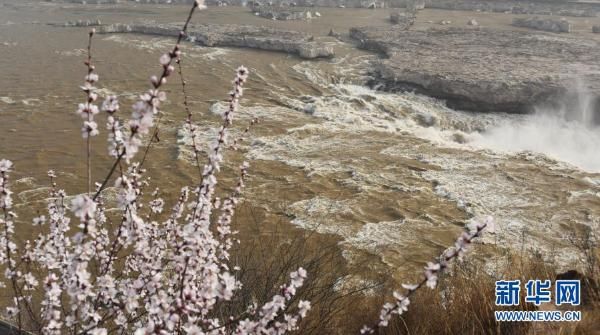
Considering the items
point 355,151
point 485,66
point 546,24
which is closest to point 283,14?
point 546,24

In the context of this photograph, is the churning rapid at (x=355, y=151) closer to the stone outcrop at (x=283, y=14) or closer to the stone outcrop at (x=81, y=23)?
the stone outcrop at (x=81, y=23)

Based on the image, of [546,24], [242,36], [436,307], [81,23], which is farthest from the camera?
[81,23]

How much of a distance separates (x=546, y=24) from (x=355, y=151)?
21.5 meters

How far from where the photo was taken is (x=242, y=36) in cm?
2505

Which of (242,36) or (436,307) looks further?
(242,36)

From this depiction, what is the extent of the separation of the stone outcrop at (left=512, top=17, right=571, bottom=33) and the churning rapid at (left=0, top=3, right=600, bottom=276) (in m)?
13.4

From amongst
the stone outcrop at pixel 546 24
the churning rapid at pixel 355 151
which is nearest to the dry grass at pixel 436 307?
the churning rapid at pixel 355 151

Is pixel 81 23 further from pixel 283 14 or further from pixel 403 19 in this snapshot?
pixel 403 19

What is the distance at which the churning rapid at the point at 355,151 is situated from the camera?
9969 millimetres

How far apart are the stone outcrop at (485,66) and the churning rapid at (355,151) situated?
2.16 ft

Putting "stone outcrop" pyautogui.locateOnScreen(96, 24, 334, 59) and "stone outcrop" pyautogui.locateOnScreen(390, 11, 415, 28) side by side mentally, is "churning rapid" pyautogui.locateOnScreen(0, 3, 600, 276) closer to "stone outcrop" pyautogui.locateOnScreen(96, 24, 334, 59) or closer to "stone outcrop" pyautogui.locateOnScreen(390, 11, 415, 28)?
"stone outcrop" pyautogui.locateOnScreen(96, 24, 334, 59)

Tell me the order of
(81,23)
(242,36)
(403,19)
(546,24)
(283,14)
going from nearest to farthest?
(242,36)
(546,24)
(81,23)
(403,19)
(283,14)

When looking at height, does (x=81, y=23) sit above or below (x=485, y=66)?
above

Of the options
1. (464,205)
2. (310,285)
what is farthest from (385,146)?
(310,285)
